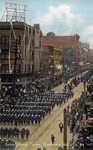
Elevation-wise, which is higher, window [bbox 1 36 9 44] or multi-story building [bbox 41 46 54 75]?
window [bbox 1 36 9 44]

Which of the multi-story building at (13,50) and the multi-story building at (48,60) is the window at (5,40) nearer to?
the multi-story building at (13,50)

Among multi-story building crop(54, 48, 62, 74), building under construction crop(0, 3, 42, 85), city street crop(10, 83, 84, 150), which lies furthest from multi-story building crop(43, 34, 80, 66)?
city street crop(10, 83, 84, 150)

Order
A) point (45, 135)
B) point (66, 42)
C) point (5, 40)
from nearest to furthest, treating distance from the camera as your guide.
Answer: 1. point (45, 135)
2. point (5, 40)
3. point (66, 42)

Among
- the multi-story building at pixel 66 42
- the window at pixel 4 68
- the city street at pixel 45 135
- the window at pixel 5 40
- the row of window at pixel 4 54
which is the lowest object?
the city street at pixel 45 135

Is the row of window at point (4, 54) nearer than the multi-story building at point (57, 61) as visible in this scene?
Yes

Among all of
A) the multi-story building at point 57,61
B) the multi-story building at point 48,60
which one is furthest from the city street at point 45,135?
the multi-story building at point 57,61

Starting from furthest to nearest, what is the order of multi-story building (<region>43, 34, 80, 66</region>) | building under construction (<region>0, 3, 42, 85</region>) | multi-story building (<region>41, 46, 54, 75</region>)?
multi-story building (<region>43, 34, 80, 66</region>) → multi-story building (<region>41, 46, 54, 75</region>) → building under construction (<region>0, 3, 42, 85</region>)

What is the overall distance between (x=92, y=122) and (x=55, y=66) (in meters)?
80.0

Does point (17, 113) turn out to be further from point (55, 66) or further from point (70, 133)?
point (55, 66)

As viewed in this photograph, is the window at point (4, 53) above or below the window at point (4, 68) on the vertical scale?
above

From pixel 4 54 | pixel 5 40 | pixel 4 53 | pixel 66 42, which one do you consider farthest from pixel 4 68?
pixel 66 42

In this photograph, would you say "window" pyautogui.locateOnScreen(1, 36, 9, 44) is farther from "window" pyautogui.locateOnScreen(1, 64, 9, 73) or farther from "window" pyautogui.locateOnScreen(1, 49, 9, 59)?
"window" pyautogui.locateOnScreen(1, 64, 9, 73)

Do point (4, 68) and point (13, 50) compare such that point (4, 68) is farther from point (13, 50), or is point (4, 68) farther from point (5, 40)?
point (5, 40)

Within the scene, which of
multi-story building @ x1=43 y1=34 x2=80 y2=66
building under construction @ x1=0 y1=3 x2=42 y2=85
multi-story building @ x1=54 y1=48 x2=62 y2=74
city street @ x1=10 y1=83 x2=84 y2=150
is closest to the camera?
city street @ x1=10 y1=83 x2=84 y2=150
